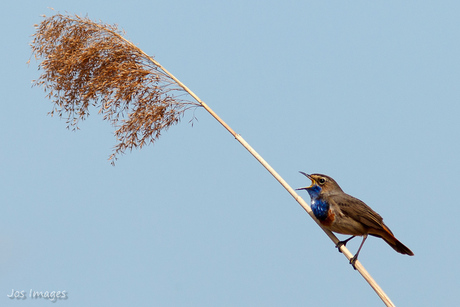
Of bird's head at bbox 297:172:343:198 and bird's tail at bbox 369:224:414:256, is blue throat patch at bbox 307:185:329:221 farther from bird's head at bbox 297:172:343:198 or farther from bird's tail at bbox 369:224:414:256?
bird's tail at bbox 369:224:414:256

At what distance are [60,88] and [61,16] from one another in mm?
619

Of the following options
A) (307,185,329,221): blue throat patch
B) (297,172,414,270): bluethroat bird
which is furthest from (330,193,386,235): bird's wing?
(307,185,329,221): blue throat patch

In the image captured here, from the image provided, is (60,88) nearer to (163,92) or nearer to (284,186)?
(163,92)

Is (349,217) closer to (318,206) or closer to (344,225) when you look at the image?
(344,225)

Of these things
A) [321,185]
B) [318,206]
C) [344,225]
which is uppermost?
[321,185]

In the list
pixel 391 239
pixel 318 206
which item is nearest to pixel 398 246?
pixel 391 239

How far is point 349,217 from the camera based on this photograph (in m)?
4.45

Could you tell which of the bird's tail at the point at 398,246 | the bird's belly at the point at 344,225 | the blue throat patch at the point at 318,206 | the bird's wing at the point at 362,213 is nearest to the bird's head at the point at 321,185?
the blue throat patch at the point at 318,206

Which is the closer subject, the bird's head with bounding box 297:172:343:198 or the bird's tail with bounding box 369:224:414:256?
the bird's tail with bounding box 369:224:414:256

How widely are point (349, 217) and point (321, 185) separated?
36 cm

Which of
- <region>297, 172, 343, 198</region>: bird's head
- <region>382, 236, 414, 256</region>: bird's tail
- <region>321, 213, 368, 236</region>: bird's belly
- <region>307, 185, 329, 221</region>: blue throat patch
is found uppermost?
<region>297, 172, 343, 198</region>: bird's head

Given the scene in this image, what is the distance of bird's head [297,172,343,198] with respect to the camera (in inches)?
182

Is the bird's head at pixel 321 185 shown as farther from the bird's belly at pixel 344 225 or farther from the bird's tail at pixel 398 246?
the bird's tail at pixel 398 246

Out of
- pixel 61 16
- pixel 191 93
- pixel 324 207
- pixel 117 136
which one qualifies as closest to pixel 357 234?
pixel 324 207
